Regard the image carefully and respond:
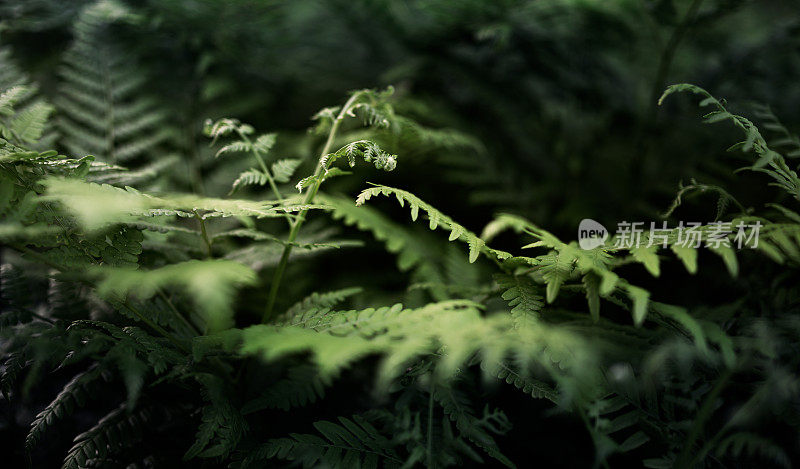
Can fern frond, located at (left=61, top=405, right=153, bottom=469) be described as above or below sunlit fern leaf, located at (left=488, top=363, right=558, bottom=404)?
below

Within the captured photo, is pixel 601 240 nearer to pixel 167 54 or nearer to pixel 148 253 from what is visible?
pixel 148 253

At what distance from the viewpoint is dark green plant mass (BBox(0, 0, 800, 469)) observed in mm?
787

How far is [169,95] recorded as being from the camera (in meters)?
1.85

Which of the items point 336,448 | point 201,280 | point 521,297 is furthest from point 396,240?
point 201,280

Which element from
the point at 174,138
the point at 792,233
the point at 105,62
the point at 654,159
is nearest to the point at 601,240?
the point at 792,233

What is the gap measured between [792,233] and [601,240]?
327 mm

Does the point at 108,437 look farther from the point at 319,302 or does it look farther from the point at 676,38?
the point at 676,38

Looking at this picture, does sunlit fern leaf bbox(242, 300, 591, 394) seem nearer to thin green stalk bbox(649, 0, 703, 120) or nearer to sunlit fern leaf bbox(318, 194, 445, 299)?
sunlit fern leaf bbox(318, 194, 445, 299)

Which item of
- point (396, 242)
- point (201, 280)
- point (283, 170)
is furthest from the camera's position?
point (396, 242)

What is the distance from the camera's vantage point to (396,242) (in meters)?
1.30

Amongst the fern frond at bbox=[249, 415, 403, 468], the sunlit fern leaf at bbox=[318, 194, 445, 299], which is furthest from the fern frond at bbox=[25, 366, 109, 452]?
the sunlit fern leaf at bbox=[318, 194, 445, 299]

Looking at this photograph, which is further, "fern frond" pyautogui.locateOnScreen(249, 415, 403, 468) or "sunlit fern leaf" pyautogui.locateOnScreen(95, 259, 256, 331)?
"fern frond" pyautogui.locateOnScreen(249, 415, 403, 468)

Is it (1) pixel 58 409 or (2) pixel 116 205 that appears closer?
(2) pixel 116 205

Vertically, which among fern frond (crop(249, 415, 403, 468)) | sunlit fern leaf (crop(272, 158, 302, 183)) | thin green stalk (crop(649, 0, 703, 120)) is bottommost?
fern frond (crop(249, 415, 403, 468))
